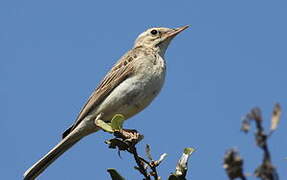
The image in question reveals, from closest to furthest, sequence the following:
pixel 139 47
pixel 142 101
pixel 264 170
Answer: pixel 264 170 → pixel 142 101 → pixel 139 47

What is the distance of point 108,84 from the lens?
793 cm

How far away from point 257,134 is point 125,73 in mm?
6765

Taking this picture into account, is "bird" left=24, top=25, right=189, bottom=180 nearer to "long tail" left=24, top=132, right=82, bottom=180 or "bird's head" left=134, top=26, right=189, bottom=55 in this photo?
"long tail" left=24, top=132, right=82, bottom=180

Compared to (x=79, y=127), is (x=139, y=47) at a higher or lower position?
higher

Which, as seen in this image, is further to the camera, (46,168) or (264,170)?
(46,168)

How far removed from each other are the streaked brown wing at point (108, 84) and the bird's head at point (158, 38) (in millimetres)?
767

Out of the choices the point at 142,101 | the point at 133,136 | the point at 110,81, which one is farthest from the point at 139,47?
the point at 133,136

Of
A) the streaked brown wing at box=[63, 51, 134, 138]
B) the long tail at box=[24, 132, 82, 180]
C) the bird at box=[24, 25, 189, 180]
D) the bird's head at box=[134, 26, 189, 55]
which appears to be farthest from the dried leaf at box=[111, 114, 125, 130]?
the bird's head at box=[134, 26, 189, 55]

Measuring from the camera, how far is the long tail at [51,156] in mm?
6043

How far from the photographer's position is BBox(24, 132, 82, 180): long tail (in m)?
6.04

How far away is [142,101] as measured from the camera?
7.25 meters

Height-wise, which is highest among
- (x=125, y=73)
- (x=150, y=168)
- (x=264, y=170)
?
(x=125, y=73)

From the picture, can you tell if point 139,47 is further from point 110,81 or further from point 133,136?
point 133,136

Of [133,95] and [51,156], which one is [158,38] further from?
[51,156]
